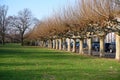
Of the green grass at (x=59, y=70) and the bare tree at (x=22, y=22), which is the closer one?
the green grass at (x=59, y=70)

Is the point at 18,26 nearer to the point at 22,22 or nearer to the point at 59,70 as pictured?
the point at 22,22

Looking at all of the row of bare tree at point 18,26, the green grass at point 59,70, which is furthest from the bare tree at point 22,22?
the green grass at point 59,70

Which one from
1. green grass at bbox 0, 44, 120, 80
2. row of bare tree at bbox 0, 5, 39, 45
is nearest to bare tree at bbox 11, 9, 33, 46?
row of bare tree at bbox 0, 5, 39, 45

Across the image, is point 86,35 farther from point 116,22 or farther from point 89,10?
point 116,22

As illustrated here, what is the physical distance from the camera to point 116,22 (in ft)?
89.2

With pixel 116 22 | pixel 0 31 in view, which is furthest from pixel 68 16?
pixel 0 31

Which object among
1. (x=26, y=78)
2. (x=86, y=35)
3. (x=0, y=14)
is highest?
(x=0, y=14)

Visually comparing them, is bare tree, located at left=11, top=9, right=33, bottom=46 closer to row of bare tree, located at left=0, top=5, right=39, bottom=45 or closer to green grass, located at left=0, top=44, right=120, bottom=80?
row of bare tree, located at left=0, top=5, right=39, bottom=45

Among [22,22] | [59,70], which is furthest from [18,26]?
[59,70]

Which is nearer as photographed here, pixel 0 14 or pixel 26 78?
pixel 26 78

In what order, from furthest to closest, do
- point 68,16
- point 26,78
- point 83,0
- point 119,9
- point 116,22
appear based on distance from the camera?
point 68,16
point 83,0
point 116,22
point 119,9
point 26,78

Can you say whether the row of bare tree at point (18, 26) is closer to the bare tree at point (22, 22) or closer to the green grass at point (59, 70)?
the bare tree at point (22, 22)

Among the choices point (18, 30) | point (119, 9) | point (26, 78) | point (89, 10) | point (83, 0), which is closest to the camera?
point (26, 78)

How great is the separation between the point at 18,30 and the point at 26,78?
4514 inches
